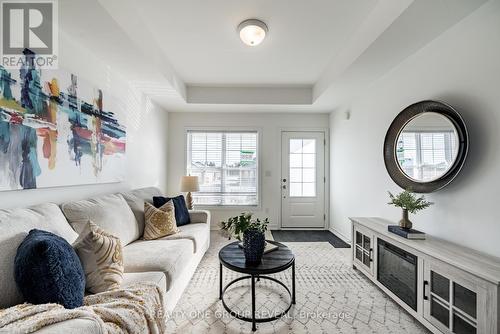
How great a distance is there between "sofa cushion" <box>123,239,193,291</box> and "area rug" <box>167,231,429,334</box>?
→ 360 mm

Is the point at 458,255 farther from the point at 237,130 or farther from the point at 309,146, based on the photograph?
the point at 237,130

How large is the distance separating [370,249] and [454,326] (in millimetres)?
921

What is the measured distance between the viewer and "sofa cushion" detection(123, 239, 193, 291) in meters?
1.72

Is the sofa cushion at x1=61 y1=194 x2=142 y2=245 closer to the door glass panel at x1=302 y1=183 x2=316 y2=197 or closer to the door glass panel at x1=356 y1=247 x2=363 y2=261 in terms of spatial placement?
the door glass panel at x1=356 y1=247 x2=363 y2=261

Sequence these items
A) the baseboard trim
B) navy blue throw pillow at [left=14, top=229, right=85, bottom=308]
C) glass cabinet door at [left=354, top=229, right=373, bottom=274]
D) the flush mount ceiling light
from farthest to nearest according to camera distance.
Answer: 1. the baseboard trim
2. glass cabinet door at [left=354, top=229, right=373, bottom=274]
3. the flush mount ceiling light
4. navy blue throw pillow at [left=14, top=229, right=85, bottom=308]

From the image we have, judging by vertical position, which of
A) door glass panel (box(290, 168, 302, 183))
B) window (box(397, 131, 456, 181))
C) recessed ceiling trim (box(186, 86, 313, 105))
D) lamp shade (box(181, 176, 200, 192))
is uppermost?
recessed ceiling trim (box(186, 86, 313, 105))

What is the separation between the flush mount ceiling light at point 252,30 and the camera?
2.11m

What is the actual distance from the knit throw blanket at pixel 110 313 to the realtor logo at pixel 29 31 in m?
1.56

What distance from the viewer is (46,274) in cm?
107

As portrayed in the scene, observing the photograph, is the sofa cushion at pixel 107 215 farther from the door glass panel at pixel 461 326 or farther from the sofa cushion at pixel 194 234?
the door glass panel at pixel 461 326

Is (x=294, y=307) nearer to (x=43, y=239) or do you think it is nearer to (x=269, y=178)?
(x=43, y=239)

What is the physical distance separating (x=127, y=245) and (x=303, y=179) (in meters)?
3.33

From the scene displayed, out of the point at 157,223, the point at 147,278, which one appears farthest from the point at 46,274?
the point at 157,223

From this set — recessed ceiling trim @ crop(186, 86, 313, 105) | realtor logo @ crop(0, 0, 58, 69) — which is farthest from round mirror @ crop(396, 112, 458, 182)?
realtor logo @ crop(0, 0, 58, 69)
